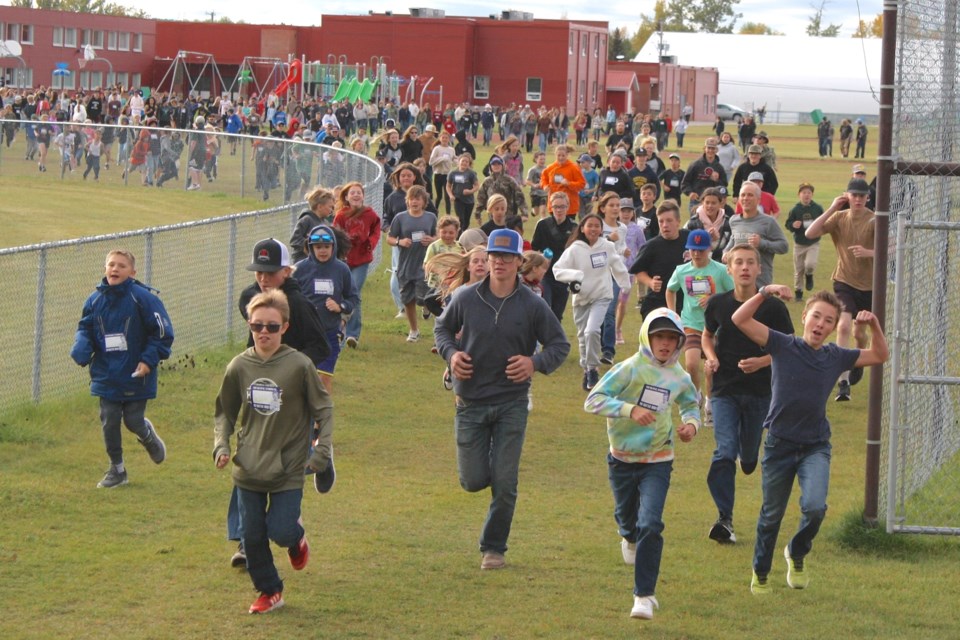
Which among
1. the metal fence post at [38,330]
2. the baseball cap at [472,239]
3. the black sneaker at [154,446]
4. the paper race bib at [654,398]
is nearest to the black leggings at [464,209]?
the baseball cap at [472,239]

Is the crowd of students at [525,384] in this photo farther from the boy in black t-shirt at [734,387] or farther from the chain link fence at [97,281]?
the chain link fence at [97,281]

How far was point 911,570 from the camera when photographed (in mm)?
8609

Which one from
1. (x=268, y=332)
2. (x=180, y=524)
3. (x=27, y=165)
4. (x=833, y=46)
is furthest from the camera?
(x=833, y=46)

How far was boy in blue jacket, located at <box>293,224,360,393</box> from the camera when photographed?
36.1 ft

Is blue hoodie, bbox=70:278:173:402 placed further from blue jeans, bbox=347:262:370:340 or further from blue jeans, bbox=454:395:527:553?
blue jeans, bbox=347:262:370:340

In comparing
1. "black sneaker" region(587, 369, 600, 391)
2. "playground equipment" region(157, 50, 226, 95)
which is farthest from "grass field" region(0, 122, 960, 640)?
"playground equipment" region(157, 50, 226, 95)

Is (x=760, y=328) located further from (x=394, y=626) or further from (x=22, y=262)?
(x=22, y=262)

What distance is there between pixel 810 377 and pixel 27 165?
3376 centimetres

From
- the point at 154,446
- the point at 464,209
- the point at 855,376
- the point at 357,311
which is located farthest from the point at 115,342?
the point at 464,209

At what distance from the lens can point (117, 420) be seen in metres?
9.97

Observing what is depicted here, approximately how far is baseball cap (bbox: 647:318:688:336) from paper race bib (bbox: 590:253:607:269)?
6452mm

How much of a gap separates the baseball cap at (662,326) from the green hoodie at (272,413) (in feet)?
5.85

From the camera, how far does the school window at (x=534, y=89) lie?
8812cm

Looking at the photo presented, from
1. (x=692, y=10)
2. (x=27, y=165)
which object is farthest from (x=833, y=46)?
(x=27, y=165)
